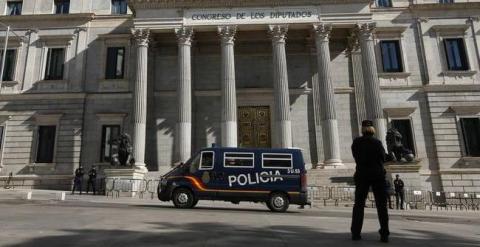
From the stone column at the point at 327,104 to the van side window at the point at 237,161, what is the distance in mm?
11717

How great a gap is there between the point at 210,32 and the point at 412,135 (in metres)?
17.9

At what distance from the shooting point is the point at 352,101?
3098 centimetres

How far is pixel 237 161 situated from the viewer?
602 inches

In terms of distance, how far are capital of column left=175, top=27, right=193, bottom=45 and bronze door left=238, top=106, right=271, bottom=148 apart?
6.92 meters

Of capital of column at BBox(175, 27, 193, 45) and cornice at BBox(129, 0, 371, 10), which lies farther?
cornice at BBox(129, 0, 371, 10)

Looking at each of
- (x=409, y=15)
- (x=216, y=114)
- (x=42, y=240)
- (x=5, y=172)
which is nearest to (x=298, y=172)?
(x=42, y=240)

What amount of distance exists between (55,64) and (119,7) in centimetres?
745

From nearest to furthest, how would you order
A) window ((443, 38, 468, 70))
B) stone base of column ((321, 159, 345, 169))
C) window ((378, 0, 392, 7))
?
stone base of column ((321, 159, 345, 169))
window ((443, 38, 468, 70))
window ((378, 0, 392, 7))

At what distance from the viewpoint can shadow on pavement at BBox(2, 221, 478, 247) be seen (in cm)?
603

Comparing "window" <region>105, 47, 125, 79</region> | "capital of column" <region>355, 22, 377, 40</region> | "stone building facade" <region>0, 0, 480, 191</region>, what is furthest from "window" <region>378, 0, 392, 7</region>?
"window" <region>105, 47, 125, 79</region>

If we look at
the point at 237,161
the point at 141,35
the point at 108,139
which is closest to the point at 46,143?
the point at 108,139

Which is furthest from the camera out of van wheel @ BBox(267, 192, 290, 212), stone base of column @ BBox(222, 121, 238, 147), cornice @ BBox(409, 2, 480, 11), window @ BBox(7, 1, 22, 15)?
window @ BBox(7, 1, 22, 15)

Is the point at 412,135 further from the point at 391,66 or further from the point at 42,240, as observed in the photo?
the point at 42,240

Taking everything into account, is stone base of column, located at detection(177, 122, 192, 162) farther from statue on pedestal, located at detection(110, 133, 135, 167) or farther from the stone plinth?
the stone plinth
